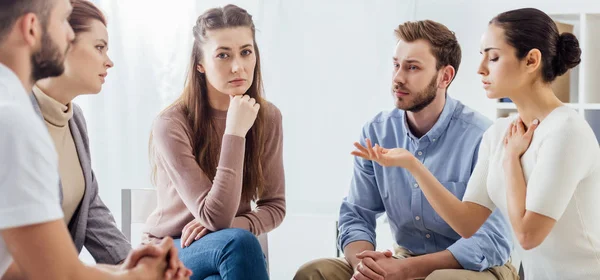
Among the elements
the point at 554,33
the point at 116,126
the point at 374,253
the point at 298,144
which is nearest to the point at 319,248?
the point at 298,144

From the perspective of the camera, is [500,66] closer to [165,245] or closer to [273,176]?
[273,176]

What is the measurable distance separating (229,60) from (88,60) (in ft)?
1.43

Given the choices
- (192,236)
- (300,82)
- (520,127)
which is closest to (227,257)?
(192,236)

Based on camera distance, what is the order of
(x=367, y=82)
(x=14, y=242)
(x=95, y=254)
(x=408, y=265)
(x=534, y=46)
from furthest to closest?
(x=367, y=82), (x=408, y=265), (x=95, y=254), (x=534, y=46), (x=14, y=242)

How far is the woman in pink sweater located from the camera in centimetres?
194

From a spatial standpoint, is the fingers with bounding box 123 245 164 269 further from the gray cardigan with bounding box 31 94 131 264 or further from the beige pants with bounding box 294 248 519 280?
the beige pants with bounding box 294 248 519 280

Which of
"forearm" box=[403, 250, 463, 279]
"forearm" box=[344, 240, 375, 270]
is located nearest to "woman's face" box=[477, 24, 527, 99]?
"forearm" box=[403, 250, 463, 279]

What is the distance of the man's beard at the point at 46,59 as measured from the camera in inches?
43.2

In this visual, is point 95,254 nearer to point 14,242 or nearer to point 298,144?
point 14,242

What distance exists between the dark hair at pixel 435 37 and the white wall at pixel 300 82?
1.06 metres

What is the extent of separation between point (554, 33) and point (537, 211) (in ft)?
1.44

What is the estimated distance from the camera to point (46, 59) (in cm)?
110

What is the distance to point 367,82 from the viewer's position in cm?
328

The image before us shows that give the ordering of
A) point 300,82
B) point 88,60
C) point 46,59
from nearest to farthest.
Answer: point 46,59
point 88,60
point 300,82
